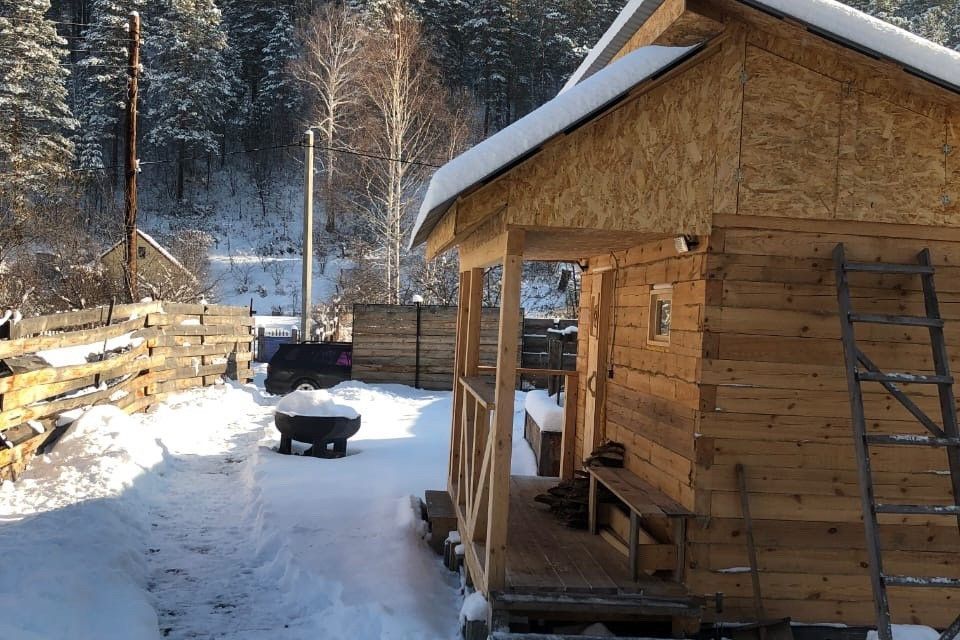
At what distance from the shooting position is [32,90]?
103 feet

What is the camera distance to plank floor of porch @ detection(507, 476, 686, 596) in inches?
187

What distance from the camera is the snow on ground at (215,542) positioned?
4773 millimetres

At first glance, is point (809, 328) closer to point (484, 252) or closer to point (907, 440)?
point (907, 440)

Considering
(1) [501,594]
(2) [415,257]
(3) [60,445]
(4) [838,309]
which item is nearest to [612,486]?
(1) [501,594]

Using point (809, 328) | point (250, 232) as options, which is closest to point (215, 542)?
point (809, 328)

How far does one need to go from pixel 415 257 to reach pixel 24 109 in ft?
56.8

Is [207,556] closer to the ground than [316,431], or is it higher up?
closer to the ground

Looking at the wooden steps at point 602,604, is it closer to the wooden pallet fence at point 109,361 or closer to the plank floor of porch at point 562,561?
the plank floor of porch at point 562,561

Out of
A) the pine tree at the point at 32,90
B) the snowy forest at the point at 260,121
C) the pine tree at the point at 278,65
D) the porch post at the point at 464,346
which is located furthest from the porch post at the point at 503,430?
the pine tree at the point at 278,65

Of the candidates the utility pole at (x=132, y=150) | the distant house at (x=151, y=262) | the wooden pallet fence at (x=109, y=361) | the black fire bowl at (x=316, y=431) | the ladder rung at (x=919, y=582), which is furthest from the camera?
the distant house at (x=151, y=262)

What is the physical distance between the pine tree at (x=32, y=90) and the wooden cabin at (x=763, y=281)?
89.5 ft

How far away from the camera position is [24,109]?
97.1 feet

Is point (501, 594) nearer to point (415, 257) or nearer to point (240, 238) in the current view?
point (415, 257)

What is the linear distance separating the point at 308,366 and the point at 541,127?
42.0 feet
